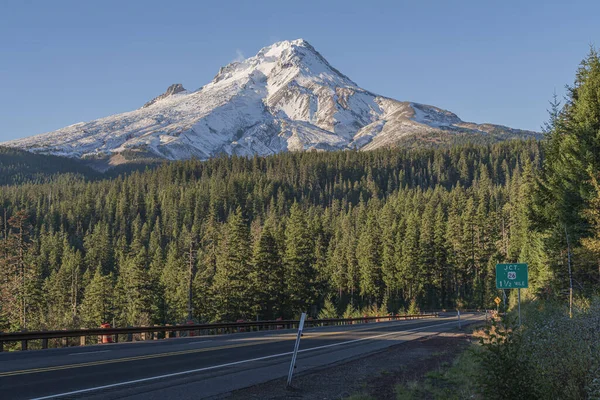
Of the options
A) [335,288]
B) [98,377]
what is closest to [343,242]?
[335,288]

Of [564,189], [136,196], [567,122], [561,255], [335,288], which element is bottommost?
[335,288]

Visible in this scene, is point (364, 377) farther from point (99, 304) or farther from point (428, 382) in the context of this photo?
point (99, 304)

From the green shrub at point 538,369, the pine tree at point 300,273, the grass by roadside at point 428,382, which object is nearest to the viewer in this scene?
the green shrub at point 538,369

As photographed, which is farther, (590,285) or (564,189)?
(564,189)

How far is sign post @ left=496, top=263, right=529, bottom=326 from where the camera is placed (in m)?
21.4

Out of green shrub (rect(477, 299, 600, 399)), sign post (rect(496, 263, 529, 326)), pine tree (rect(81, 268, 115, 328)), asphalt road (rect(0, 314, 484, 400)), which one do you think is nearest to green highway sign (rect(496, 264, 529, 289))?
sign post (rect(496, 263, 529, 326))

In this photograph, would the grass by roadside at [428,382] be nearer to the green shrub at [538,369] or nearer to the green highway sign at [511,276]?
the green shrub at [538,369]

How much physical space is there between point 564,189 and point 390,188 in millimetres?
166220

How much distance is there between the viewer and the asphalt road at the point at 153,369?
9695 mm

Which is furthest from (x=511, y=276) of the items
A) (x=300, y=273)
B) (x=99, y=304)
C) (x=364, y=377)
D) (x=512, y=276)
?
(x=99, y=304)

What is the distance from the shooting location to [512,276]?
71.3 ft

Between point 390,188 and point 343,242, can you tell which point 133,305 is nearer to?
point 343,242

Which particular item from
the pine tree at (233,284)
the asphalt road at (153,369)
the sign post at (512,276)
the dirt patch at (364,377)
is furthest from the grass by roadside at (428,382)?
the pine tree at (233,284)

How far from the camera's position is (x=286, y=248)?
65000mm
